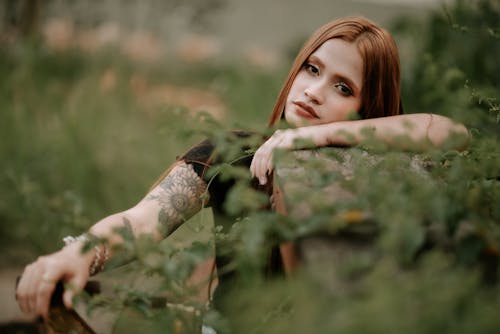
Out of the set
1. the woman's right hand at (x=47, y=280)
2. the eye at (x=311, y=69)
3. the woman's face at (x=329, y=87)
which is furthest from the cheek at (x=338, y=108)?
the woman's right hand at (x=47, y=280)

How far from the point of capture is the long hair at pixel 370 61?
1753mm

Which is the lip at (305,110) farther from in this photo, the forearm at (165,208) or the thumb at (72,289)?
the thumb at (72,289)

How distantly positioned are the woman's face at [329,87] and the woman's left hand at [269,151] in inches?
11.2

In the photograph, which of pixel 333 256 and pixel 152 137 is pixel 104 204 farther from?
pixel 333 256

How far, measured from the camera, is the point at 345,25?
1771 millimetres

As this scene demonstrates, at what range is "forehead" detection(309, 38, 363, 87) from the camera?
5.68 ft

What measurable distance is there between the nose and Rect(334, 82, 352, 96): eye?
2.7 inches

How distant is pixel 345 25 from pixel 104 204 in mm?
2015

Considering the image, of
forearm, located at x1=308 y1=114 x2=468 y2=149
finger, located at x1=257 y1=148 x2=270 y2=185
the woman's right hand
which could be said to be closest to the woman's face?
forearm, located at x1=308 y1=114 x2=468 y2=149

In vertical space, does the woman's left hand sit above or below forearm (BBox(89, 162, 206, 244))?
above

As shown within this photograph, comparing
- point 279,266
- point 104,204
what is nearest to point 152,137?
point 104,204

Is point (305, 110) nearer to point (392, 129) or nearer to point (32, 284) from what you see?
point (392, 129)

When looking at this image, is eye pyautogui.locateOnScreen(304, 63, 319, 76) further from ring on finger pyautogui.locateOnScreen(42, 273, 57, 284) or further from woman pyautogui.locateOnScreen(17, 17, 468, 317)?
ring on finger pyautogui.locateOnScreen(42, 273, 57, 284)

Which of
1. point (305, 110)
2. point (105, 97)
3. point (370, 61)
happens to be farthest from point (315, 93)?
point (105, 97)
